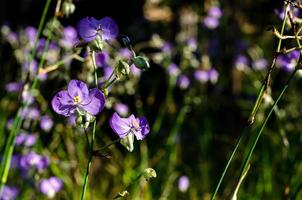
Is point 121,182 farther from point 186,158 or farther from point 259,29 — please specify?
point 259,29

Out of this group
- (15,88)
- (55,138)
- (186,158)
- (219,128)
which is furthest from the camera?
(219,128)

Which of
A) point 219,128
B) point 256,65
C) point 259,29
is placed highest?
point 256,65

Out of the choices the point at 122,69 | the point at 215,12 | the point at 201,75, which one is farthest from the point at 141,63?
the point at 215,12

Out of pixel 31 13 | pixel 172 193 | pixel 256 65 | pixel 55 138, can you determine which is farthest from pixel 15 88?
pixel 31 13

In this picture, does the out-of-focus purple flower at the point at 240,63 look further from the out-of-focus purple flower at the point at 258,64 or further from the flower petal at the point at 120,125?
the flower petal at the point at 120,125

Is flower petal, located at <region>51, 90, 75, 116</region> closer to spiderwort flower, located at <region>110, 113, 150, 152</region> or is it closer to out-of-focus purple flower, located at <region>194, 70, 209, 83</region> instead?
spiderwort flower, located at <region>110, 113, 150, 152</region>
